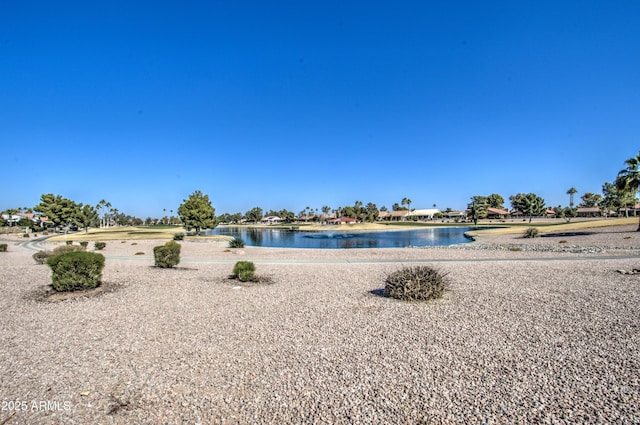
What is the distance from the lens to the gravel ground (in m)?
4.27

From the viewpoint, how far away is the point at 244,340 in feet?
22.4

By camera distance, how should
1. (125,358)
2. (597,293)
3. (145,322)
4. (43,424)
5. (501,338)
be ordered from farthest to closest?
(597,293) → (145,322) → (501,338) → (125,358) → (43,424)

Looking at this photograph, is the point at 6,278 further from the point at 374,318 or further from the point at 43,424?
the point at 374,318

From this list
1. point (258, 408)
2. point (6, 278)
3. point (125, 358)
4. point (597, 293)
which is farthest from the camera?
point (6, 278)

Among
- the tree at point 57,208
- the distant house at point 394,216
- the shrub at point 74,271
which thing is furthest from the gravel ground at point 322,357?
the distant house at point 394,216

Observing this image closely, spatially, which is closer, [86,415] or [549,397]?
[86,415]

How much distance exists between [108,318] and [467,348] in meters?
8.77

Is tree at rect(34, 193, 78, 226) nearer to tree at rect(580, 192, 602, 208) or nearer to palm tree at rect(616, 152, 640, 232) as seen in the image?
palm tree at rect(616, 152, 640, 232)

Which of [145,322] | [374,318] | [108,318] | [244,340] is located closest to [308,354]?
[244,340]

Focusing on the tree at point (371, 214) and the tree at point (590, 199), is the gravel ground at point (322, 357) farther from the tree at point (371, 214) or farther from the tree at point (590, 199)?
the tree at point (590, 199)

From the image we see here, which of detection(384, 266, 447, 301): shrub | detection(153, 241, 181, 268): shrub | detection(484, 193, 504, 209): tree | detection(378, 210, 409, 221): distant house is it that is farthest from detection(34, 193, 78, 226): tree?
detection(484, 193, 504, 209): tree

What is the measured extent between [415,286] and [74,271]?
11598mm

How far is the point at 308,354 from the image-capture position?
6.01 m

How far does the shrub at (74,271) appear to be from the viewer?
1082cm
